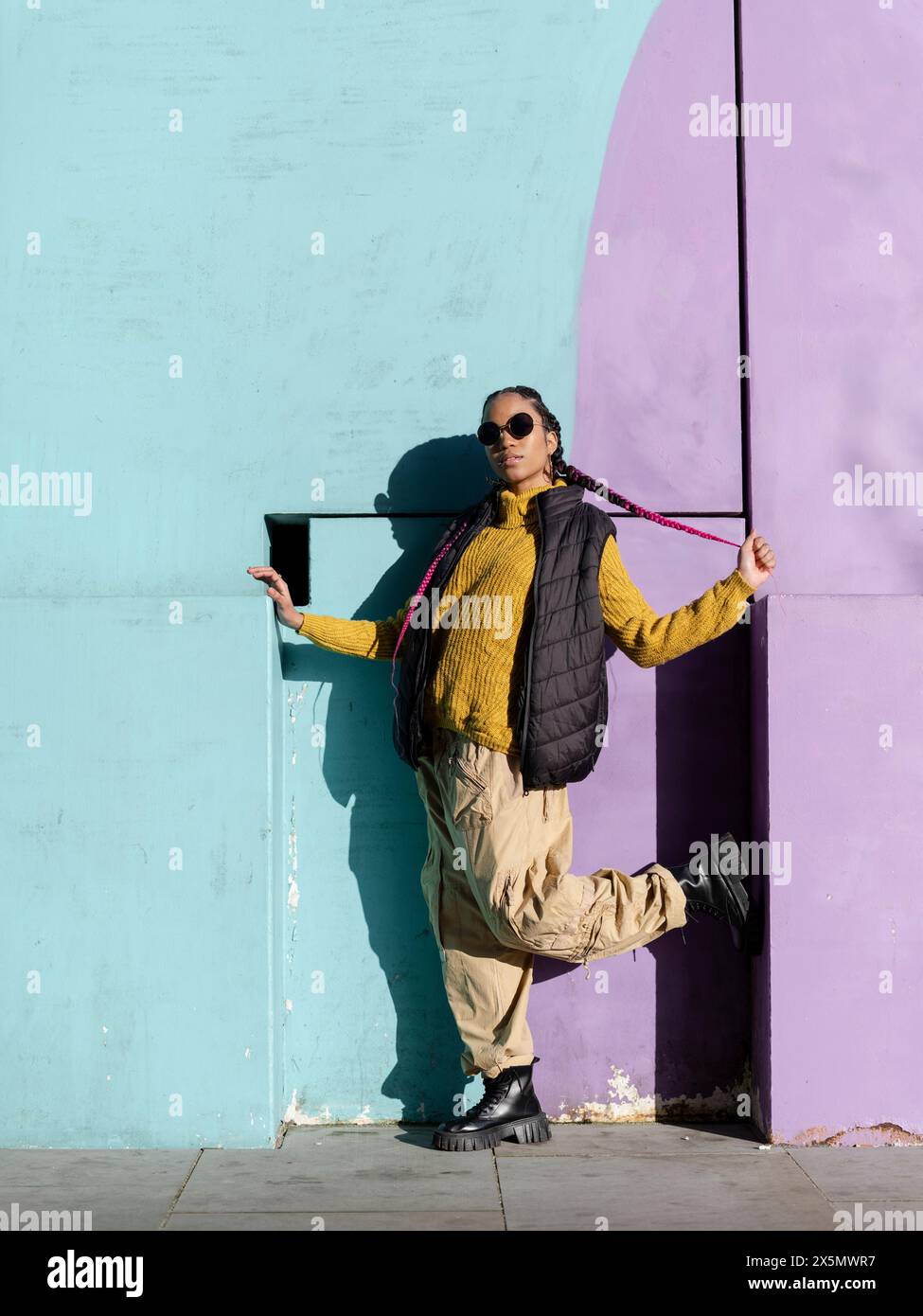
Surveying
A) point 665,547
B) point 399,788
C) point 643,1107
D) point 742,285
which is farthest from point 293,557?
point 643,1107

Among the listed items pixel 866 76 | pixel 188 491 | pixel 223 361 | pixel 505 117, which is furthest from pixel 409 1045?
pixel 866 76

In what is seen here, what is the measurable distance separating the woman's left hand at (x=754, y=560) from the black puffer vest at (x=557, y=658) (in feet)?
1.28

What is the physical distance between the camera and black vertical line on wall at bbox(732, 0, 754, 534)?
14.2ft

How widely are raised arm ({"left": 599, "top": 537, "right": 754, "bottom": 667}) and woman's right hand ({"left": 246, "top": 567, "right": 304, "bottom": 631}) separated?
859 millimetres

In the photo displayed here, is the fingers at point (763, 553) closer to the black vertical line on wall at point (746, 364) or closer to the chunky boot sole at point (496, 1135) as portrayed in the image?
the black vertical line on wall at point (746, 364)

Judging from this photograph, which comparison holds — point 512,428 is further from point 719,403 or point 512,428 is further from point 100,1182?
point 100,1182

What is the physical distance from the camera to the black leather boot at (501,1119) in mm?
3961

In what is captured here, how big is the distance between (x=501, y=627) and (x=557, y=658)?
20cm

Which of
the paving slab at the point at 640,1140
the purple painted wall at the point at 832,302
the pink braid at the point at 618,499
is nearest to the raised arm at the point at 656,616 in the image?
the pink braid at the point at 618,499

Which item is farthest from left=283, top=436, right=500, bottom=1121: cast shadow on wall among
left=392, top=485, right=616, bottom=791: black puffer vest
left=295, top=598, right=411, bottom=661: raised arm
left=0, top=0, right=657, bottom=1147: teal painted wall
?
left=392, top=485, right=616, bottom=791: black puffer vest

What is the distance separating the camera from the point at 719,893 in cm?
406

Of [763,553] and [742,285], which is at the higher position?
[742,285]

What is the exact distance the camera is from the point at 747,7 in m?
4.39

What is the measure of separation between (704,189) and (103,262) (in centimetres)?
178
